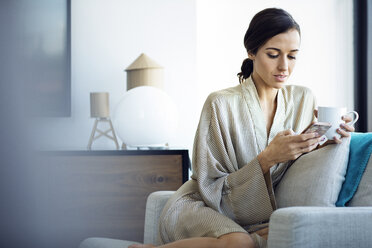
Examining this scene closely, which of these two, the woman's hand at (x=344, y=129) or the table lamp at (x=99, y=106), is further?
the table lamp at (x=99, y=106)

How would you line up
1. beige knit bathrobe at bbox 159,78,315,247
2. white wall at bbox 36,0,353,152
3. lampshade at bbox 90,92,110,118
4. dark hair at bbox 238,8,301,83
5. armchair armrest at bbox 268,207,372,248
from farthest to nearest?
white wall at bbox 36,0,353,152
lampshade at bbox 90,92,110,118
dark hair at bbox 238,8,301,83
beige knit bathrobe at bbox 159,78,315,247
armchair armrest at bbox 268,207,372,248

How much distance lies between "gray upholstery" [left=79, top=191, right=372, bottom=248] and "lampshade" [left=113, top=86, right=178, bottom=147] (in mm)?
1420

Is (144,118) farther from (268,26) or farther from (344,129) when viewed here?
(344,129)

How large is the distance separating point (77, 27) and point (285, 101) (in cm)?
231

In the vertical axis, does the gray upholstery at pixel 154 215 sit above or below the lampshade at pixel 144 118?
below

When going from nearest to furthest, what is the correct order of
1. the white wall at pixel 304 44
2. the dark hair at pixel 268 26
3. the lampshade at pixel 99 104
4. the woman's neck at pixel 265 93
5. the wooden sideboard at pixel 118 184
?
the dark hair at pixel 268 26, the woman's neck at pixel 265 93, the wooden sideboard at pixel 118 184, the lampshade at pixel 99 104, the white wall at pixel 304 44

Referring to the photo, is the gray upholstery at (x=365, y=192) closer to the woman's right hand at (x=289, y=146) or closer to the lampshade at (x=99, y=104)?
the woman's right hand at (x=289, y=146)

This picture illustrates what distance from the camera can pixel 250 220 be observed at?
151cm

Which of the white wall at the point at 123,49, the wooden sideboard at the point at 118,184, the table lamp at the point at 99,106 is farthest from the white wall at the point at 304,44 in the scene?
the wooden sideboard at the point at 118,184

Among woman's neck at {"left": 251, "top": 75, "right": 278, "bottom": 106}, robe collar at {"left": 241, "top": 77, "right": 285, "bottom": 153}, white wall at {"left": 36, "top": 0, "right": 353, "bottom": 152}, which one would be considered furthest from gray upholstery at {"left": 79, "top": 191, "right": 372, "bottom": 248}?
white wall at {"left": 36, "top": 0, "right": 353, "bottom": 152}

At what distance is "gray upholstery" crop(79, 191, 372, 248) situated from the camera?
108 cm

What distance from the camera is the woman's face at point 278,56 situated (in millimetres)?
1607

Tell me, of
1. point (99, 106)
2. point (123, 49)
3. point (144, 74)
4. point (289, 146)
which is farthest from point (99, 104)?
point (289, 146)

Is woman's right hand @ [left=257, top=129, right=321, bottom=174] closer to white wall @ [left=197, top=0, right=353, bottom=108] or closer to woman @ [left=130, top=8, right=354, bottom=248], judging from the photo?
woman @ [left=130, top=8, right=354, bottom=248]
